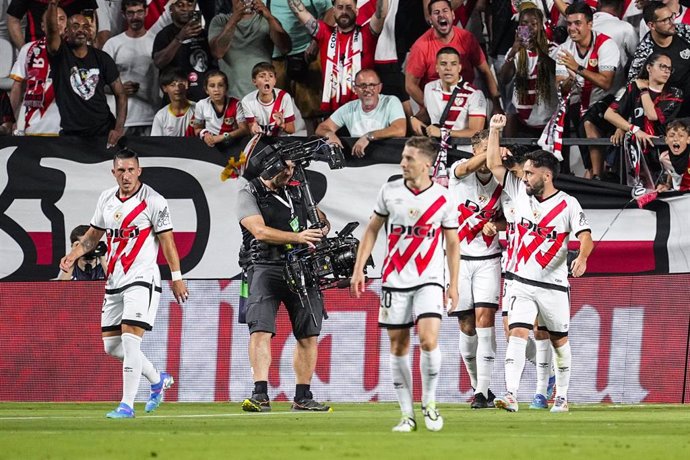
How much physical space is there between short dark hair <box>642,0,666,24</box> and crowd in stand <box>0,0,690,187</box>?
25 mm

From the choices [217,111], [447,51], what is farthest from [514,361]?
[217,111]

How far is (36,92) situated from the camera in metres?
16.4

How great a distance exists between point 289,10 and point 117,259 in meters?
5.77

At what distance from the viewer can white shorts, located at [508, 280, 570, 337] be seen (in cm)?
1237

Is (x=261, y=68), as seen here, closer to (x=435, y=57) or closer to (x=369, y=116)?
(x=369, y=116)

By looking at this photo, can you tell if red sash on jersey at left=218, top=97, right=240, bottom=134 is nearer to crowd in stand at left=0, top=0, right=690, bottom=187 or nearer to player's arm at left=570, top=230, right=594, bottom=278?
crowd in stand at left=0, top=0, right=690, bottom=187

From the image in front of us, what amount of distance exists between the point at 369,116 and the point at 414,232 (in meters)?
6.10

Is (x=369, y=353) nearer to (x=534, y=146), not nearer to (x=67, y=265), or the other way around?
(x=534, y=146)

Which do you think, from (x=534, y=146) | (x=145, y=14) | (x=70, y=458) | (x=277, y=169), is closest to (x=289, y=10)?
(x=145, y=14)

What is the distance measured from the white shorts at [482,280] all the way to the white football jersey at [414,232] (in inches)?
138

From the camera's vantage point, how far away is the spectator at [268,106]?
15.6 m

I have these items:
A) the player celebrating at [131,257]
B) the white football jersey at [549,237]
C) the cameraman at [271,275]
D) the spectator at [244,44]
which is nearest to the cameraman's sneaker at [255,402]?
the cameraman at [271,275]

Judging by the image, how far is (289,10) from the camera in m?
17.0

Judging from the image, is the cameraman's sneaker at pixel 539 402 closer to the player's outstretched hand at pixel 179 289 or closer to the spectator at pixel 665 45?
the player's outstretched hand at pixel 179 289
